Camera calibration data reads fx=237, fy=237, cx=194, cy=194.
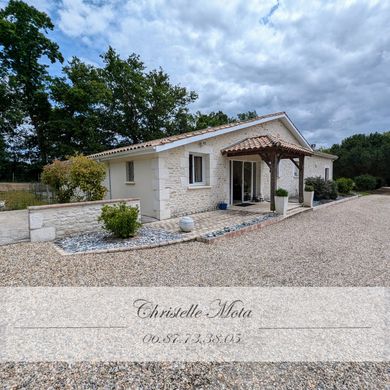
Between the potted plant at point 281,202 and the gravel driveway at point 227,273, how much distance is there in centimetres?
140

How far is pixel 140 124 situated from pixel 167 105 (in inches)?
142

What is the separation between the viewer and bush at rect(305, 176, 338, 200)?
1583 cm

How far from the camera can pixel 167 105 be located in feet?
84.7

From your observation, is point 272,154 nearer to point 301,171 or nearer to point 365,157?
point 301,171

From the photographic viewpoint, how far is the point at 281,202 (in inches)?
396

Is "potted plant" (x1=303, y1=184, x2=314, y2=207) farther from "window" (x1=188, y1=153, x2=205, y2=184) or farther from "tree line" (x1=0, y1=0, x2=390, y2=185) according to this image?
"tree line" (x1=0, y1=0, x2=390, y2=185)

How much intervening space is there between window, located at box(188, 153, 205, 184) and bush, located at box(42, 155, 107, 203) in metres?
3.74

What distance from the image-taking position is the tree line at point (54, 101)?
19.7 metres

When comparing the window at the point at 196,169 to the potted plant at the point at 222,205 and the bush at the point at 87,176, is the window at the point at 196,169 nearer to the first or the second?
the potted plant at the point at 222,205

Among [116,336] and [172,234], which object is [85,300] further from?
[172,234]

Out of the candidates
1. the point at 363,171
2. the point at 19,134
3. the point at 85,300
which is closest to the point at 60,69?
the point at 19,134

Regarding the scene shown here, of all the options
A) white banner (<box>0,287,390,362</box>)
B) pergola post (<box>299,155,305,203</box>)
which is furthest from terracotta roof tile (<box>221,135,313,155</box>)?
white banner (<box>0,287,390,362</box>)

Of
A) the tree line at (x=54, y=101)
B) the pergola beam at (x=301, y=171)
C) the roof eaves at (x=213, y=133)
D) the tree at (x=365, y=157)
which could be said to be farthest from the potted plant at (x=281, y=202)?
the tree at (x=365, y=157)

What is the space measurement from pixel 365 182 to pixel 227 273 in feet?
86.9
